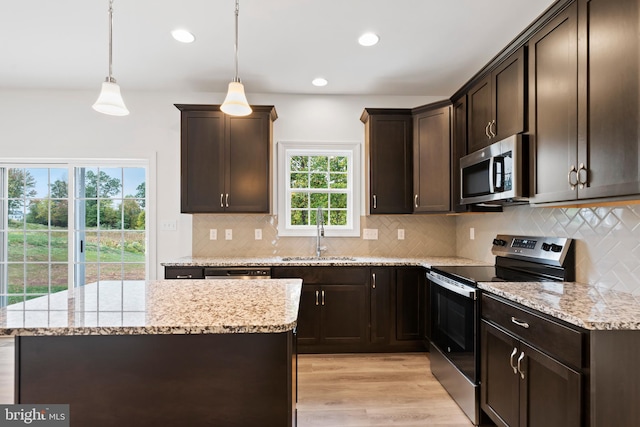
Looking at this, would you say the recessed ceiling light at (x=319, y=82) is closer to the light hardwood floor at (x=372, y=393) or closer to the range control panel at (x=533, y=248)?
the range control panel at (x=533, y=248)

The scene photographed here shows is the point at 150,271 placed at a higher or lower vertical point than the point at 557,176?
lower

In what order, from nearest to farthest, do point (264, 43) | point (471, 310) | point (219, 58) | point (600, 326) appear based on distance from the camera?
1. point (600, 326)
2. point (471, 310)
3. point (264, 43)
4. point (219, 58)

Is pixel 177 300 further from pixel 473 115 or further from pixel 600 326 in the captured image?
pixel 473 115

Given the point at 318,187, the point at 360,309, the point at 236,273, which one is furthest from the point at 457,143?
the point at 236,273

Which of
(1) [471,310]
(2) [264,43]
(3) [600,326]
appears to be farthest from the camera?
(2) [264,43]

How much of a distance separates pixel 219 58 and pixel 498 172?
7.99 ft

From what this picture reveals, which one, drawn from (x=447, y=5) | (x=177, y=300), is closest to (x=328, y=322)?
(x=177, y=300)

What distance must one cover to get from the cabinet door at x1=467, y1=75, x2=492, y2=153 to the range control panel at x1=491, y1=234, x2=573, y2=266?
0.78 m

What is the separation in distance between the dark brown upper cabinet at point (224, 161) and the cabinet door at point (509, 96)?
202cm

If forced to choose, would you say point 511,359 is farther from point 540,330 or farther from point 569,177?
point 569,177

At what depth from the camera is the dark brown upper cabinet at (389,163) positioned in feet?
11.3

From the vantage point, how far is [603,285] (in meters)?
1.94

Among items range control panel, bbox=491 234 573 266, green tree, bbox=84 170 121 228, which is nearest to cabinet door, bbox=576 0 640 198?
range control panel, bbox=491 234 573 266

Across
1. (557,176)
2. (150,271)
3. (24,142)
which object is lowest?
(150,271)
